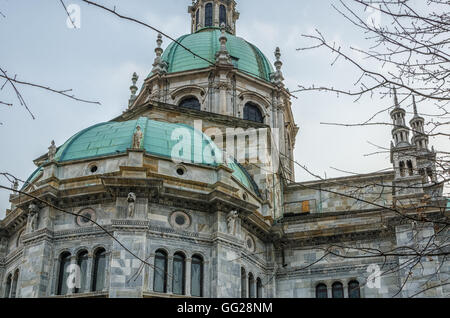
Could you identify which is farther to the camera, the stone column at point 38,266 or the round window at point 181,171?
the round window at point 181,171

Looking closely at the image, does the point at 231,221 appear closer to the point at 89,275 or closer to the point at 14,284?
the point at 89,275

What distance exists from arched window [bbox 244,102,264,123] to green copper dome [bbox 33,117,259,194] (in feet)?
38.2

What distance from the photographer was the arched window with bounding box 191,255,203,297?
88.2 ft

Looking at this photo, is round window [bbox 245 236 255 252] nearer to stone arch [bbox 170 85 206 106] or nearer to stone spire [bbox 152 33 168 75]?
stone arch [bbox 170 85 206 106]

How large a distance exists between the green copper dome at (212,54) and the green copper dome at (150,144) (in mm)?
13563

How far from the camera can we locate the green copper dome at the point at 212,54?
4588 cm

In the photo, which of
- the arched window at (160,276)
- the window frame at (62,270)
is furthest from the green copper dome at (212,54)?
the window frame at (62,270)

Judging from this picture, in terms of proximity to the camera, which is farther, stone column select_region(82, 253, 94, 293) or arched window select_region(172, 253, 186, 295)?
arched window select_region(172, 253, 186, 295)

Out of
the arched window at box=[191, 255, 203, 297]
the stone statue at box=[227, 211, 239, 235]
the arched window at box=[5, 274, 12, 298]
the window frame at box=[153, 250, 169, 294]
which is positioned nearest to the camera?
the window frame at box=[153, 250, 169, 294]

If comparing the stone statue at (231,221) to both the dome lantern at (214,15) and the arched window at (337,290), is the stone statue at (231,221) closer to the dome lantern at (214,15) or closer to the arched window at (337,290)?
the arched window at (337,290)

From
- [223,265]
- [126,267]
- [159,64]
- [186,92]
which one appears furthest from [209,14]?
[126,267]

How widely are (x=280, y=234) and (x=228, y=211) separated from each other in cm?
463

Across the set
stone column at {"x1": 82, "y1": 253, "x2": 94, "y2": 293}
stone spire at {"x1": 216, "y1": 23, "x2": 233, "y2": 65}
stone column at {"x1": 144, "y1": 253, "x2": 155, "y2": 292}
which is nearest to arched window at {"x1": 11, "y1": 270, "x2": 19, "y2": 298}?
stone column at {"x1": 82, "y1": 253, "x2": 94, "y2": 293}
